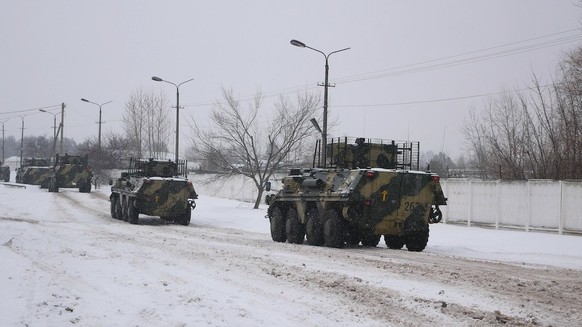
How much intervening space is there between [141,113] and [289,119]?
3952cm

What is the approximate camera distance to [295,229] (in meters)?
Result: 17.3

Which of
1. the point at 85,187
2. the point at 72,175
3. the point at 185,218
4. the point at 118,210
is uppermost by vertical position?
the point at 72,175

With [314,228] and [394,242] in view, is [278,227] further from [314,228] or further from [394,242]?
[394,242]

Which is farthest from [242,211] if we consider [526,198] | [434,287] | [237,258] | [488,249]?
[434,287]

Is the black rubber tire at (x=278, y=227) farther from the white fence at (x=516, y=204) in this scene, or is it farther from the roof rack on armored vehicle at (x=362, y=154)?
the white fence at (x=516, y=204)

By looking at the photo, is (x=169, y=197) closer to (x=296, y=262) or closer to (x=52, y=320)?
(x=296, y=262)

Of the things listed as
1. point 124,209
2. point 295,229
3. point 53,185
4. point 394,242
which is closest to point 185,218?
point 124,209

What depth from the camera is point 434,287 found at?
8.70 m

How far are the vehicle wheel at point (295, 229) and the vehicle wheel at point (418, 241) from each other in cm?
281

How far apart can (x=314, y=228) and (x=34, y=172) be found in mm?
48990

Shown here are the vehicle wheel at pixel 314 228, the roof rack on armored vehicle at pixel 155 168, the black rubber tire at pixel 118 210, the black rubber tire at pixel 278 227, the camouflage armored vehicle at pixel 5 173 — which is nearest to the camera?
the vehicle wheel at pixel 314 228

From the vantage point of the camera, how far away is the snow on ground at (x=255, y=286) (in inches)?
270

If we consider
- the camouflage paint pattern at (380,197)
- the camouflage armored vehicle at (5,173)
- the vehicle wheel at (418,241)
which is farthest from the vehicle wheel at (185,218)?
the camouflage armored vehicle at (5,173)

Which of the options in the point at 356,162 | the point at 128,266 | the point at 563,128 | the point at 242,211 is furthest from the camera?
the point at 242,211
